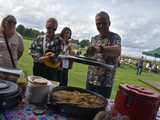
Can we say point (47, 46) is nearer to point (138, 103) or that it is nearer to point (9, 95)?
point (9, 95)

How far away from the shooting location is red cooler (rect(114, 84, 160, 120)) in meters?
2.00

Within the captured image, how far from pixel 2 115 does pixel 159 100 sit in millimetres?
1026

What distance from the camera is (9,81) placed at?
237cm

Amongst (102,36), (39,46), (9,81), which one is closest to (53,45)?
(39,46)

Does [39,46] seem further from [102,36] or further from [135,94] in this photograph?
[135,94]

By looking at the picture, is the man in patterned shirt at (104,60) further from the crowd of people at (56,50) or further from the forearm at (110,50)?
the forearm at (110,50)

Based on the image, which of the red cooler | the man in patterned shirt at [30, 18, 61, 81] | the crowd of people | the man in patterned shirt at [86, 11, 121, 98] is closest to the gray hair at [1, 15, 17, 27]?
the crowd of people

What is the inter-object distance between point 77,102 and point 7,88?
48cm

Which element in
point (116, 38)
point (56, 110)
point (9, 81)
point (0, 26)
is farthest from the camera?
point (0, 26)

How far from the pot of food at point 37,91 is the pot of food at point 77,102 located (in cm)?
7

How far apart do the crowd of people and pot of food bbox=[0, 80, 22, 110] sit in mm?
502

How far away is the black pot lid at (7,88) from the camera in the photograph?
2.01m

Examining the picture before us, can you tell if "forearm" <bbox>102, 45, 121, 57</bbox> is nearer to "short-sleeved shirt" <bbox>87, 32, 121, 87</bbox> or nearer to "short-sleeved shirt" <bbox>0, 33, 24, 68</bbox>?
"short-sleeved shirt" <bbox>87, 32, 121, 87</bbox>

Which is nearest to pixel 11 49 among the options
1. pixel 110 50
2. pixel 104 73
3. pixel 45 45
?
pixel 45 45
